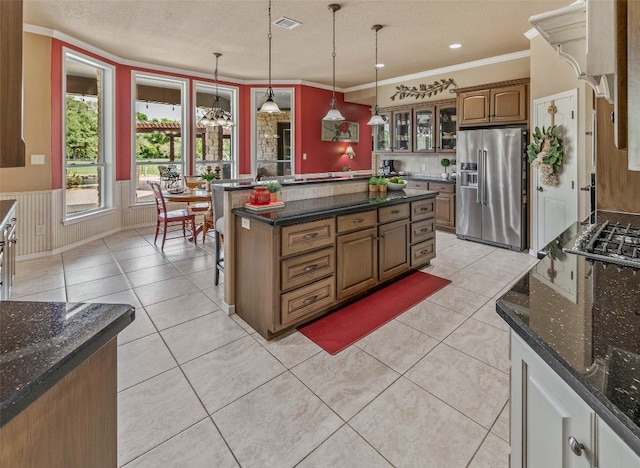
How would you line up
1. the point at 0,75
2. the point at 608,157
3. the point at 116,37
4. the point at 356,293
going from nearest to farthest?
the point at 0,75
the point at 608,157
the point at 356,293
the point at 116,37

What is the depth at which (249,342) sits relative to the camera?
2.61 metres

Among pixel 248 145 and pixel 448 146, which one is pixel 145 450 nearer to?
pixel 448 146

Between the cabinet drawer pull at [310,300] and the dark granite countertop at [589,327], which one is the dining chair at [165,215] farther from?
the dark granite countertop at [589,327]

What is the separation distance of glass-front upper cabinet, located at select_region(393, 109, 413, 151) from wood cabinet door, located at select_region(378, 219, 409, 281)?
3722 millimetres

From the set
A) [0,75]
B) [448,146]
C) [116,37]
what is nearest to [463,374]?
[0,75]

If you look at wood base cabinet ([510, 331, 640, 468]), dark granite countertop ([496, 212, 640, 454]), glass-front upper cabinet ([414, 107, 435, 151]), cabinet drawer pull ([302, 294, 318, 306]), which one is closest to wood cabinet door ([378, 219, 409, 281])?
cabinet drawer pull ([302, 294, 318, 306])

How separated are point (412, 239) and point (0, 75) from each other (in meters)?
3.54

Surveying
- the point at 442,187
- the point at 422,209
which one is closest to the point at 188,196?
the point at 422,209

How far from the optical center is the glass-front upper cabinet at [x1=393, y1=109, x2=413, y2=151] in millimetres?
6900

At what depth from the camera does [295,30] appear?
458 cm

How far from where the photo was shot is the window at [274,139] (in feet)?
25.5

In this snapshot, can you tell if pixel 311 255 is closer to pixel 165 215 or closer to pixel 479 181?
pixel 165 215

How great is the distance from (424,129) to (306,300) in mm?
5092

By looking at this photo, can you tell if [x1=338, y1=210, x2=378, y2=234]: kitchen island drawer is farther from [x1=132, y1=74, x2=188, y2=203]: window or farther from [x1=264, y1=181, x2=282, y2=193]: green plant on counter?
[x1=132, y1=74, x2=188, y2=203]: window
